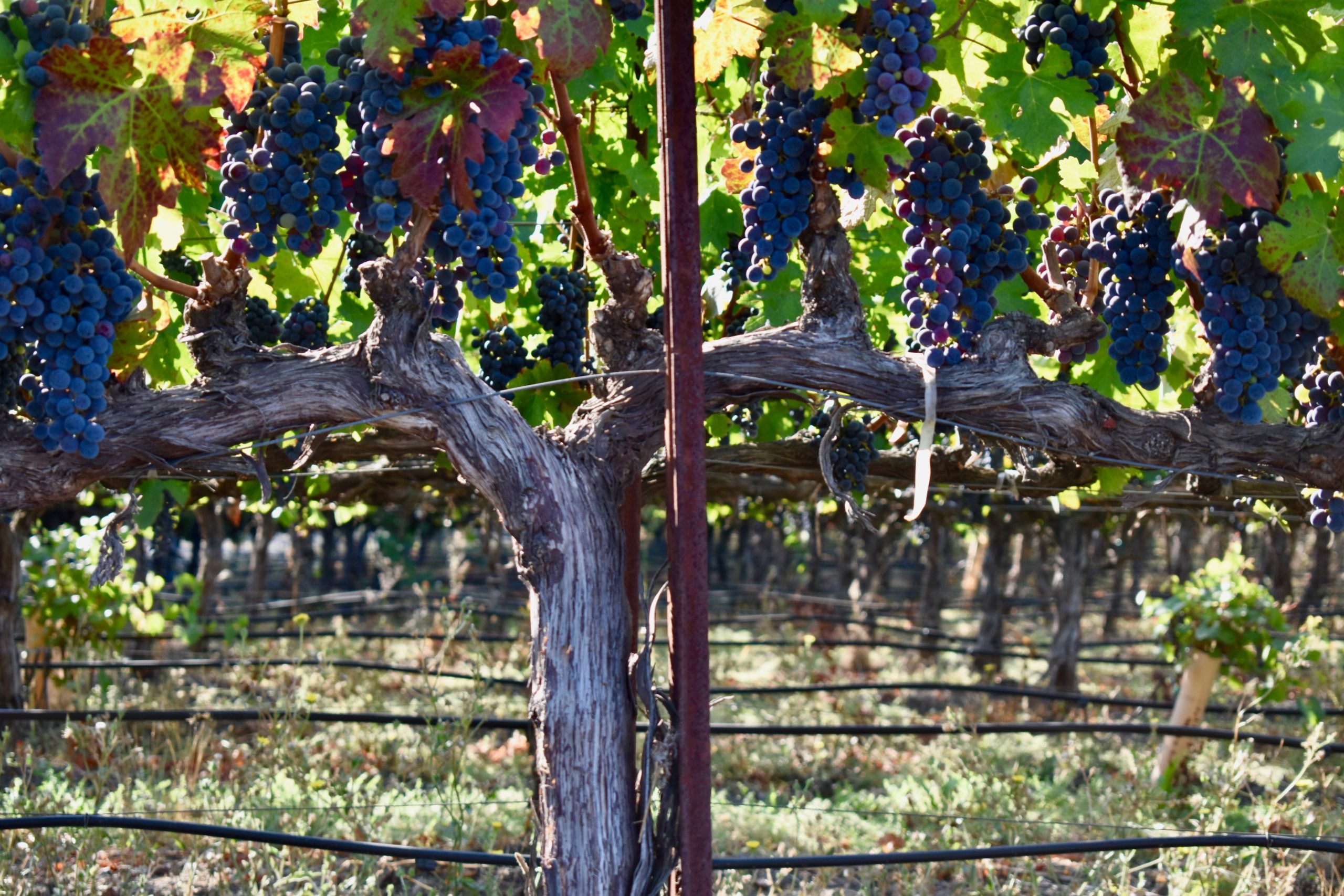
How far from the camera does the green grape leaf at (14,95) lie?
1893 millimetres

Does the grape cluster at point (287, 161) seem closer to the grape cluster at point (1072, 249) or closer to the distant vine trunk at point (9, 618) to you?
the grape cluster at point (1072, 249)

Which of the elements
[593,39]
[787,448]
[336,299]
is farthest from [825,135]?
[336,299]

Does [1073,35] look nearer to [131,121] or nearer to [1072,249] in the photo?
[1072,249]

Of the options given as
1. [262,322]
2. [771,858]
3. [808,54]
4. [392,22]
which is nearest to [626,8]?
[808,54]

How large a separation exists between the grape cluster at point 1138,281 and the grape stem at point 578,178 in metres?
1.15

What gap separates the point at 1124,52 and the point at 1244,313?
673 millimetres

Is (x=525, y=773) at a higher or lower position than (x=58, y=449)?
lower

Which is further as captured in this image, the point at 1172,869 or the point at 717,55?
the point at 1172,869

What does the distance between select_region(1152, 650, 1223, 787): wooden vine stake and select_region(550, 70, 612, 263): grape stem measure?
223 inches

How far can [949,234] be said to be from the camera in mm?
2342

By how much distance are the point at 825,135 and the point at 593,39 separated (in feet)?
1.83

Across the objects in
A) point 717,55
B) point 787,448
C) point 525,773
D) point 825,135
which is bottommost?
point 525,773

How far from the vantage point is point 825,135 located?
230 cm

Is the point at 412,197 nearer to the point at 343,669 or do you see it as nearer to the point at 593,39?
the point at 593,39
